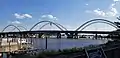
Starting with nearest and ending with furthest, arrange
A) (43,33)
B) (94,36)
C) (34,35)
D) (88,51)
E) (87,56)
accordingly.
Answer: (87,56), (88,51), (94,36), (43,33), (34,35)

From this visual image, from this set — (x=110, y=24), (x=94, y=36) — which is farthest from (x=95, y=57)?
(x=94, y=36)

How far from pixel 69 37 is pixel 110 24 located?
975 inches

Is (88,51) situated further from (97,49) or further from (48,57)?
(48,57)

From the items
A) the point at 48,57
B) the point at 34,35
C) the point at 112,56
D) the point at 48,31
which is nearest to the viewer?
the point at 48,57

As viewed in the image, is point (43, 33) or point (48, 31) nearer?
point (48, 31)

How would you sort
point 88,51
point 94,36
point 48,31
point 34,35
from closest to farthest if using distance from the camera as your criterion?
point 88,51 < point 94,36 < point 48,31 < point 34,35

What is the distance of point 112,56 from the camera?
12.8m

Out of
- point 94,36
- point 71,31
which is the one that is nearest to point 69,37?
point 71,31

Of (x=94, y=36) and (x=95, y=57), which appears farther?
(x=94, y=36)

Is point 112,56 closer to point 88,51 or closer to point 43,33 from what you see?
point 88,51

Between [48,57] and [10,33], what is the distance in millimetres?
A: 162056

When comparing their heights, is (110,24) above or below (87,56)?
above

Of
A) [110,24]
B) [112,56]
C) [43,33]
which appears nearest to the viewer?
[112,56]

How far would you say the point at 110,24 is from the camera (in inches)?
4906
